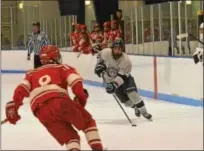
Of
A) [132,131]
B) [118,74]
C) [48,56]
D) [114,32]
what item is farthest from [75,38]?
[48,56]

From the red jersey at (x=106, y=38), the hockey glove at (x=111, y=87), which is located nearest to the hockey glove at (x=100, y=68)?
the hockey glove at (x=111, y=87)

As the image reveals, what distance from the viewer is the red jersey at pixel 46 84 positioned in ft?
6.84

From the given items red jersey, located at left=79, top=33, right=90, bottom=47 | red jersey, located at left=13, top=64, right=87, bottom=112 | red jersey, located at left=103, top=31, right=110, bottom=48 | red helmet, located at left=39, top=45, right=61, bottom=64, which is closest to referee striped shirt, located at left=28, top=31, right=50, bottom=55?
red jersey, located at left=103, top=31, right=110, bottom=48

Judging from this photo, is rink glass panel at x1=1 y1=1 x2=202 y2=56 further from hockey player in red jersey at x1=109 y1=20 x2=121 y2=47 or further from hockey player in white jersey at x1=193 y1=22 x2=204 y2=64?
hockey player in white jersey at x1=193 y1=22 x2=204 y2=64

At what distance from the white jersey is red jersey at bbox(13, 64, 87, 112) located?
1.77 m

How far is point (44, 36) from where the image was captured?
5.43 meters

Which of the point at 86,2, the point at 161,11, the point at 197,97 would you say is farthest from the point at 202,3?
the point at 86,2

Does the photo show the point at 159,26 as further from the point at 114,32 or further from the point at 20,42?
the point at 20,42

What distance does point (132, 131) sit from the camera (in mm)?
3471

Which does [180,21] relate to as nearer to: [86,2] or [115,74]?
[115,74]

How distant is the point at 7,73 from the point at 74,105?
7.49 metres

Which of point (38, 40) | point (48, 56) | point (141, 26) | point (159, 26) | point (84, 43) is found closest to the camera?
point (48, 56)

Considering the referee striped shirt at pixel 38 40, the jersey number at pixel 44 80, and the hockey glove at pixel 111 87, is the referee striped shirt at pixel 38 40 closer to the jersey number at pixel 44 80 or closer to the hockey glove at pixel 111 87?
the hockey glove at pixel 111 87

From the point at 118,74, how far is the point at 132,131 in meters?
0.61
